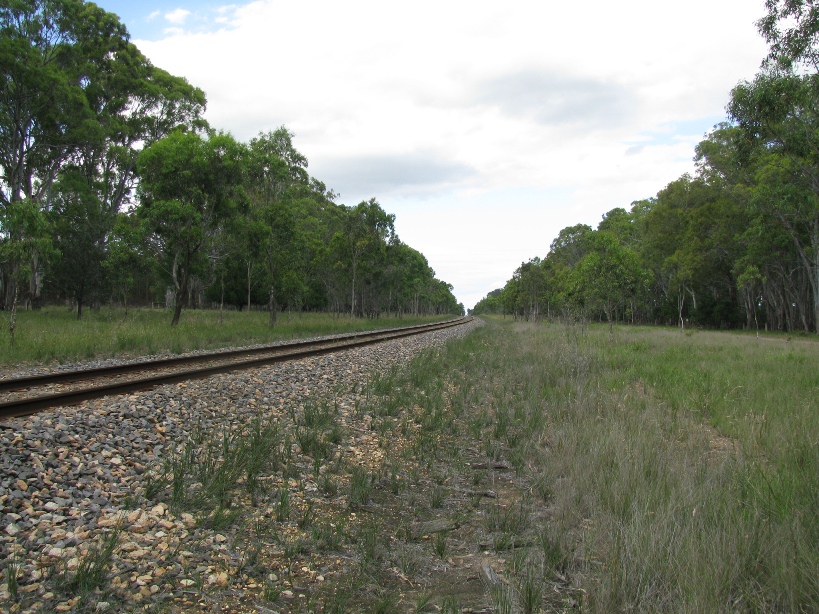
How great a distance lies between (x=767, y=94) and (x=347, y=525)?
1344cm

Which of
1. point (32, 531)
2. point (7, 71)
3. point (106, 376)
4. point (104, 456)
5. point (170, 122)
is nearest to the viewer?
point (32, 531)

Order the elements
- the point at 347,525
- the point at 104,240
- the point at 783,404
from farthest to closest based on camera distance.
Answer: the point at 104,240 < the point at 783,404 < the point at 347,525

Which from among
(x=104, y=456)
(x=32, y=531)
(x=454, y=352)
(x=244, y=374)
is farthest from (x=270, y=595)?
(x=454, y=352)

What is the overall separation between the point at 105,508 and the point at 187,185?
22484 mm

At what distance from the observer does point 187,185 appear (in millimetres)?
23438

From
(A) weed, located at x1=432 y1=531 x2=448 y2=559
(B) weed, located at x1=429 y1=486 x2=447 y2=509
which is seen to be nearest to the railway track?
(B) weed, located at x1=429 y1=486 x2=447 y2=509

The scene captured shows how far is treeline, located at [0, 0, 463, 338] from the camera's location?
2327 centimetres

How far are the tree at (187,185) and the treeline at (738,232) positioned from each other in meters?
18.0

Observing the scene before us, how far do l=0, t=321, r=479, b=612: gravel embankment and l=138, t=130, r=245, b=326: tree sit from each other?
1825 centimetres

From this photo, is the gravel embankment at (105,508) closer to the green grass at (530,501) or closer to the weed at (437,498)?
the green grass at (530,501)

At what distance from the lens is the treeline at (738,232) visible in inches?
464

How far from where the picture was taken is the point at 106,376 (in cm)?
941

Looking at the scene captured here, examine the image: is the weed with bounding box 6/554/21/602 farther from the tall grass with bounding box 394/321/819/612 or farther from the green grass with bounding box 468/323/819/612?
the green grass with bounding box 468/323/819/612

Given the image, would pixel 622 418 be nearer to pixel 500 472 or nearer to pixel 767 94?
pixel 500 472
